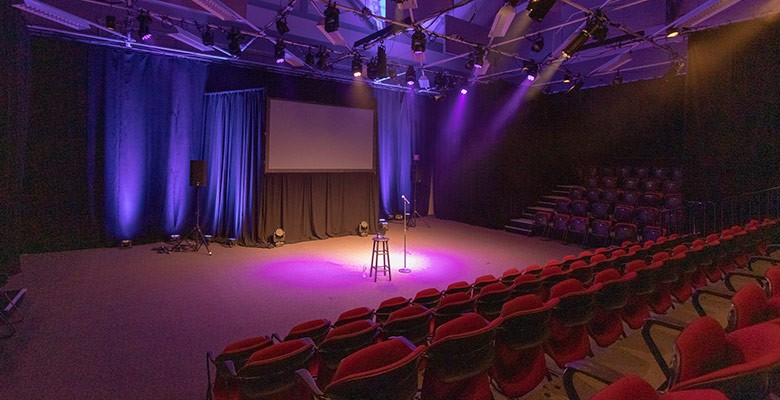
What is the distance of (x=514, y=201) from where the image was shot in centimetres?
1223

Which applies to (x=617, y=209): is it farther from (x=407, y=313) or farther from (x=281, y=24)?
(x=407, y=313)

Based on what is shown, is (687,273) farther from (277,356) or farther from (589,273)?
(277,356)

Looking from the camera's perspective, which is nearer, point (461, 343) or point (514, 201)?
point (461, 343)

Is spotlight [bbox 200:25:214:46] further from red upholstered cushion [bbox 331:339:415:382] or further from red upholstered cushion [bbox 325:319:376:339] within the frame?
red upholstered cushion [bbox 331:339:415:382]

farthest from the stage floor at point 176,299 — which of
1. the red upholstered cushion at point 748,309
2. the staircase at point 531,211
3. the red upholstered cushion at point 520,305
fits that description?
the red upholstered cushion at point 748,309

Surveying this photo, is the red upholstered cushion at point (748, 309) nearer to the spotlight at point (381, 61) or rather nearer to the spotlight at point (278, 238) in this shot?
the spotlight at point (381, 61)

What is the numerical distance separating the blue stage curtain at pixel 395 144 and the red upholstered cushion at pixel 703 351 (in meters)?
11.6

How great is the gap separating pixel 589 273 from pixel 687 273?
3.12ft

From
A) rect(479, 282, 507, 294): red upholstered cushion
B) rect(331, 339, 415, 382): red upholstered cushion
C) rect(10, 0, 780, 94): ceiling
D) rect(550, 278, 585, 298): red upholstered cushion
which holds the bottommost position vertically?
rect(479, 282, 507, 294): red upholstered cushion

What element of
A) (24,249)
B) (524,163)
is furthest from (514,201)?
(24,249)

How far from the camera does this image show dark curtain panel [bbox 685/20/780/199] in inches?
309

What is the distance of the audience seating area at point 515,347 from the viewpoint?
71.4 inches

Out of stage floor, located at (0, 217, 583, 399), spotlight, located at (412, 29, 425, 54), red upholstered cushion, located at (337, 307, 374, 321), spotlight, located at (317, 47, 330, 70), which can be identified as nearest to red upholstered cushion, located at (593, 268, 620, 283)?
red upholstered cushion, located at (337, 307, 374, 321)

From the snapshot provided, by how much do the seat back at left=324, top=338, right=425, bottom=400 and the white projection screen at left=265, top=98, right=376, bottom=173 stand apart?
26.6 feet
